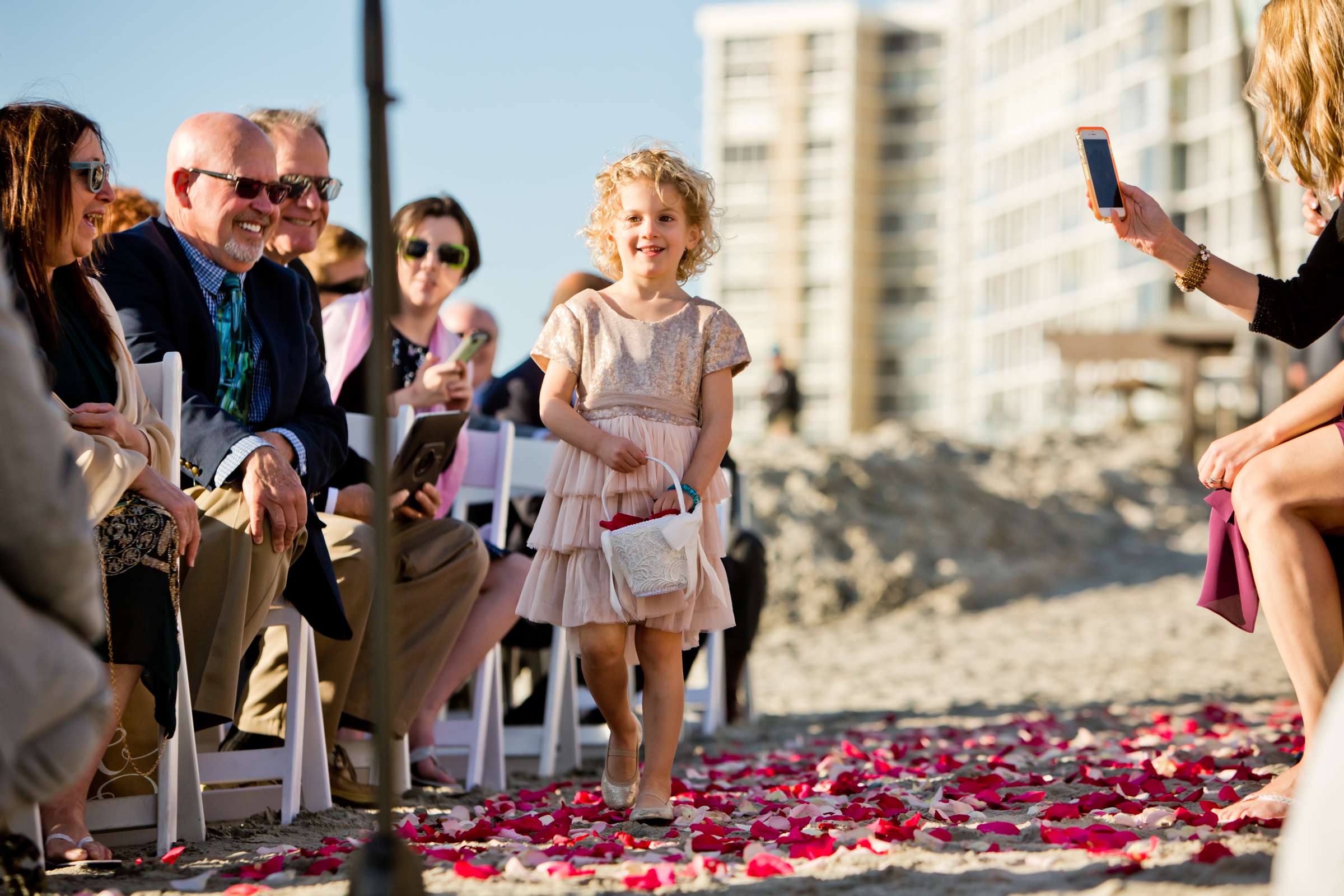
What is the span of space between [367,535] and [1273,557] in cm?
271

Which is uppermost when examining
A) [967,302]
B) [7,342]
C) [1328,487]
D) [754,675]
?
[967,302]

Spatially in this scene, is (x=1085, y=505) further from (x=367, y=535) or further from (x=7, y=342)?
(x=7, y=342)

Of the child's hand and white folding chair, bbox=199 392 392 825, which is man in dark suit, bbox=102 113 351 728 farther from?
the child's hand

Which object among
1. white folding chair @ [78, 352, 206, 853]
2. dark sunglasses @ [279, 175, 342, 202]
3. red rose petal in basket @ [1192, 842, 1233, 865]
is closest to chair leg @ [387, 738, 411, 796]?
white folding chair @ [78, 352, 206, 853]

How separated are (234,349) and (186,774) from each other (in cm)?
Result: 132

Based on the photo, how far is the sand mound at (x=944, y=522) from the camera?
56.2 feet

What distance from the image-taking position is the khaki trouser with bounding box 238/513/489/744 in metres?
4.65

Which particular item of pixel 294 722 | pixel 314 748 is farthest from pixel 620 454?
pixel 314 748

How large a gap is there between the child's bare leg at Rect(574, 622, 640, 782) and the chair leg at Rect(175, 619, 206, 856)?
103cm

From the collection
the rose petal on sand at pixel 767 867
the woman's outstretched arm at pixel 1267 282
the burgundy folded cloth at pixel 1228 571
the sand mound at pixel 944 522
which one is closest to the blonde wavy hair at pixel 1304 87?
the woman's outstretched arm at pixel 1267 282

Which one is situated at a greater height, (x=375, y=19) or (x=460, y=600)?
(x=375, y=19)

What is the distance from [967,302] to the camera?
2847 inches

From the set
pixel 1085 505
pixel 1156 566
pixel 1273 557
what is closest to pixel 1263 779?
pixel 1273 557

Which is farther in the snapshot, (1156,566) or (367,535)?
(1156,566)
